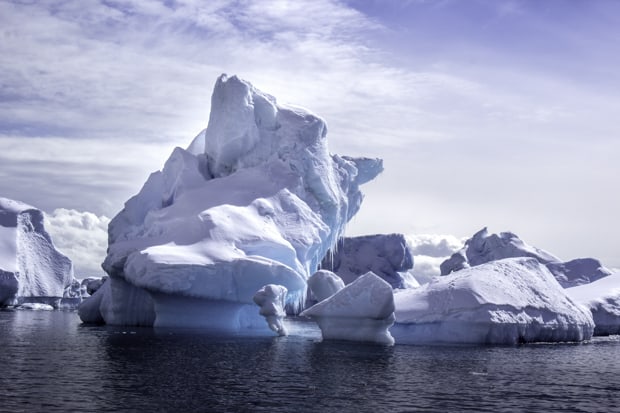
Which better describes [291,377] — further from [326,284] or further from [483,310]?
[326,284]

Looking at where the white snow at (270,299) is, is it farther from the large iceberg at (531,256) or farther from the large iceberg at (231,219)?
the large iceberg at (531,256)

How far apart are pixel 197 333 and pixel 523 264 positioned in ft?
60.2

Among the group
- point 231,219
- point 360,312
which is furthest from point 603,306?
point 231,219

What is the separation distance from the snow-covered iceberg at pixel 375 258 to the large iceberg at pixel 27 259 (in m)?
32.4

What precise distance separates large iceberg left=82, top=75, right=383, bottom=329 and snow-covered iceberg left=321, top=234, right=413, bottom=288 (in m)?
33.5

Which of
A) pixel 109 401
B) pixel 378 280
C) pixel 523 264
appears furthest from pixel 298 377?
pixel 523 264

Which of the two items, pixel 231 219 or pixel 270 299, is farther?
pixel 231 219

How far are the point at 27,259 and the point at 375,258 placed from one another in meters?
40.6

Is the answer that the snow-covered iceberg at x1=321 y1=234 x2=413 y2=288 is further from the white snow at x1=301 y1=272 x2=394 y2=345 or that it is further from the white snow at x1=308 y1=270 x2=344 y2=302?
the white snow at x1=301 y1=272 x2=394 y2=345

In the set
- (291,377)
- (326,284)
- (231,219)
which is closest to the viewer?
(291,377)

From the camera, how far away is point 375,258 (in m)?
90.3

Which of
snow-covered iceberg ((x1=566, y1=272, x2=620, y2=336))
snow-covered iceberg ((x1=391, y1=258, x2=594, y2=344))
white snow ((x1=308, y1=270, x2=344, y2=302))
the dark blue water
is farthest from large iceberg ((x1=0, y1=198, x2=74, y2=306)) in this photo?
snow-covered iceberg ((x1=566, y1=272, x2=620, y2=336))

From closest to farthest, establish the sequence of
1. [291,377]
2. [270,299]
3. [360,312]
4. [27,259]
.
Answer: [291,377]
[360,312]
[270,299]
[27,259]

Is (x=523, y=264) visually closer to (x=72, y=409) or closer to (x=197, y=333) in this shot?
(x=197, y=333)
